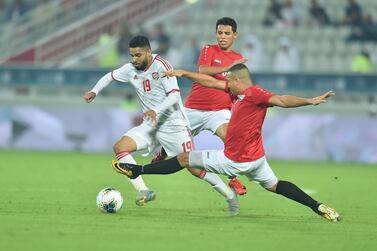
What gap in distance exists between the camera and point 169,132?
40.9 feet

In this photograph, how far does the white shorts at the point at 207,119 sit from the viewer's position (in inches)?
520

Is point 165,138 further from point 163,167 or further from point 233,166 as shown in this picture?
point 233,166

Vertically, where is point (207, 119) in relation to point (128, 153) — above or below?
above

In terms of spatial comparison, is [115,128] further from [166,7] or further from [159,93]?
[159,93]

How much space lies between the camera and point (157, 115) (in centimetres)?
1191

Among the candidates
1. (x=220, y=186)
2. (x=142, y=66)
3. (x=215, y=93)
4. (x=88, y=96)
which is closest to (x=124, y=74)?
(x=142, y=66)

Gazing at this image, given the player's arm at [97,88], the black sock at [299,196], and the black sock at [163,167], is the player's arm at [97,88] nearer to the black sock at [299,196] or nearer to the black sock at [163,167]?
the black sock at [163,167]

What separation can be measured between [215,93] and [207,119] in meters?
0.37

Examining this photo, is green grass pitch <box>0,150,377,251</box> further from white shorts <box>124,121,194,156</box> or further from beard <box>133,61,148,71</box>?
beard <box>133,61,148,71</box>

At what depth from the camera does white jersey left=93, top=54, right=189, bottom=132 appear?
40.3 feet

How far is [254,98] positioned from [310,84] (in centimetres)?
1287

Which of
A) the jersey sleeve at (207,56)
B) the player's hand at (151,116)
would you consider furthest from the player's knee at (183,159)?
the jersey sleeve at (207,56)

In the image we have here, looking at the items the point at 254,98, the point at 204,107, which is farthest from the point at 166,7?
the point at 254,98

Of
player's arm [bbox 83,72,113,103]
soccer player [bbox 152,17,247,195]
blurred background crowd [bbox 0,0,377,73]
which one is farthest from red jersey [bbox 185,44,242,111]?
blurred background crowd [bbox 0,0,377,73]
